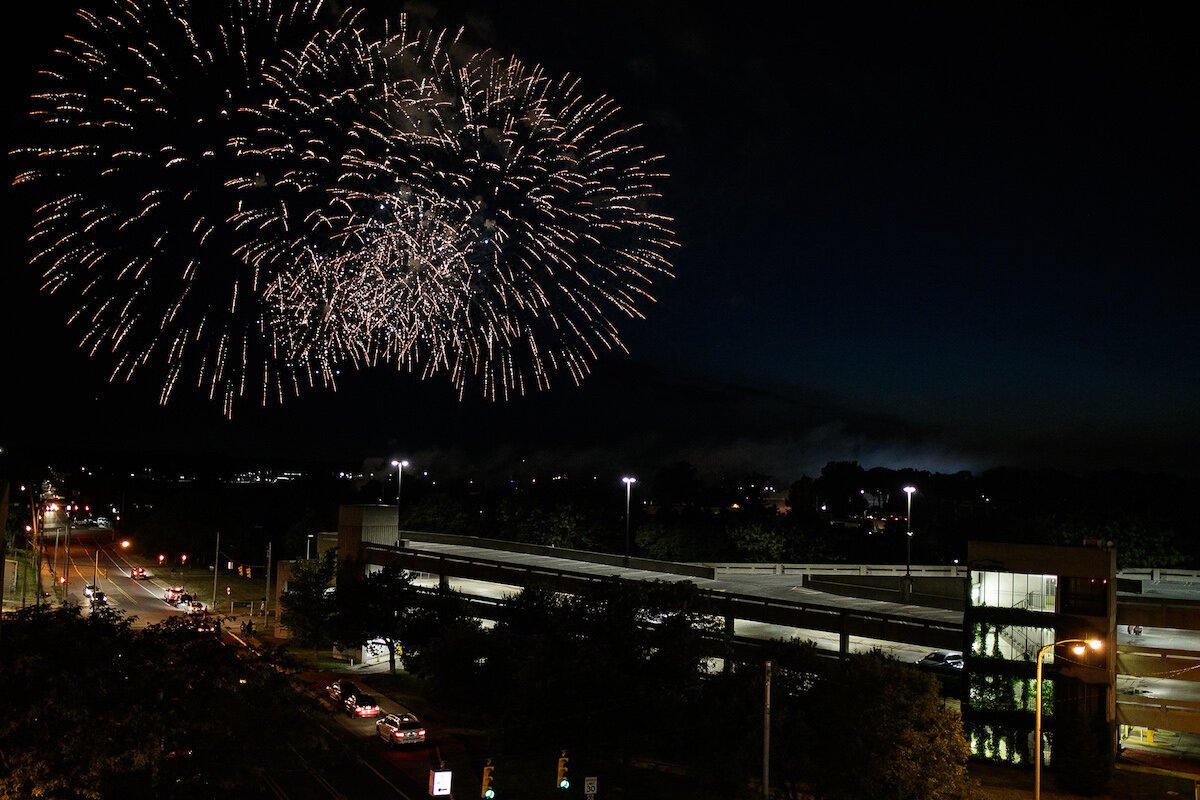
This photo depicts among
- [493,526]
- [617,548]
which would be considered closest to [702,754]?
[617,548]

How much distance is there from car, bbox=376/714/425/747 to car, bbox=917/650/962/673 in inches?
832

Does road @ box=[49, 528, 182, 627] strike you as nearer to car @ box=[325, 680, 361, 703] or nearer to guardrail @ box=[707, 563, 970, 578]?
car @ box=[325, 680, 361, 703]

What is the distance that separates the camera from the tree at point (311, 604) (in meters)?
54.3

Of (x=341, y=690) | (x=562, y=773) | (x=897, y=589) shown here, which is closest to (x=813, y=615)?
(x=562, y=773)

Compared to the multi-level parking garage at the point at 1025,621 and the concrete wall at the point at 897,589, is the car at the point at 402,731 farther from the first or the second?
the concrete wall at the point at 897,589

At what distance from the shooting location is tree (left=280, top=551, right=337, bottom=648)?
2137 inches

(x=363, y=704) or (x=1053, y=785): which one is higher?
(x=1053, y=785)

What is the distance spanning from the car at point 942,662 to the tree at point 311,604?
31.9 m

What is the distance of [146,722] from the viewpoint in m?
20.0

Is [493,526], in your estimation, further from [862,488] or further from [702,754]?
[862,488]

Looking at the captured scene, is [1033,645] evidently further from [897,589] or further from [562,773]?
[562,773]

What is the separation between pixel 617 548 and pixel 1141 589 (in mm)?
38524

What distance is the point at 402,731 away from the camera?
1460 inches

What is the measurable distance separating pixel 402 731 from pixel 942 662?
75.7ft
